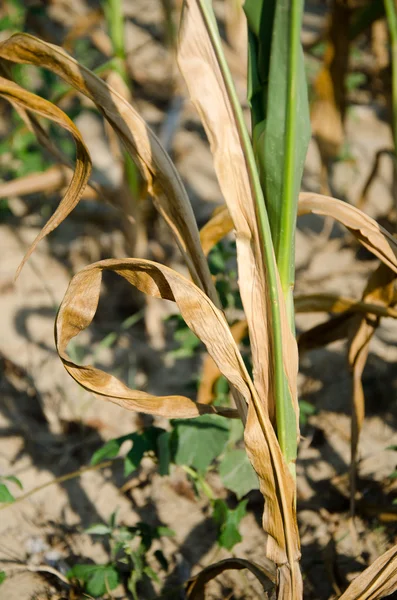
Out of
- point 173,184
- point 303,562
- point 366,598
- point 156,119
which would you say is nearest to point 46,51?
point 173,184

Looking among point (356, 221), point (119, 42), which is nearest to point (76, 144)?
point (356, 221)

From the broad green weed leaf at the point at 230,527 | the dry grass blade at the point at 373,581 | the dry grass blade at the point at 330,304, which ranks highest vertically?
the dry grass blade at the point at 330,304

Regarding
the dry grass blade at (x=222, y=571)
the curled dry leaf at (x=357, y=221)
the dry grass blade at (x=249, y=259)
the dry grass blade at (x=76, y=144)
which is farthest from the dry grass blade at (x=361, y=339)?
the dry grass blade at (x=76, y=144)

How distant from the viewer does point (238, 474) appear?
1368mm

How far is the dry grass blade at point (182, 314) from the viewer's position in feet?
3.23

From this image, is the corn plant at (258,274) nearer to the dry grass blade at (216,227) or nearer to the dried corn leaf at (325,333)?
the dry grass blade at (216,227)

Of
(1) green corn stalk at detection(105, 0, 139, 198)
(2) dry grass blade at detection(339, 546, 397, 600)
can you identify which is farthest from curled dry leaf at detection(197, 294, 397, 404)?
(1) green corn stalk at detection(105, 0, 139, 198)

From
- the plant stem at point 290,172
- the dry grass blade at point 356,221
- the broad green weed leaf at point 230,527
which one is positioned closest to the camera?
the plant stem at point 290,172

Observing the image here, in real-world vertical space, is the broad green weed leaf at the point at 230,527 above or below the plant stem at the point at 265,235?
below

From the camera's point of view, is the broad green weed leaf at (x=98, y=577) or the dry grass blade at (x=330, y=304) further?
the dry grass blade at (x=330, y=304)

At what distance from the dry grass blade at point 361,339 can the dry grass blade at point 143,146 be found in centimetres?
43

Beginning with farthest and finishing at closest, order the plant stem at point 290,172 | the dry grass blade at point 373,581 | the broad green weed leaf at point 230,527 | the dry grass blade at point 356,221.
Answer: the broad green weed leaf at point 230,527 < the dry grass blade at point 356,221 < the dry grass blade at point 373,581 < the plant stem at point 290,172

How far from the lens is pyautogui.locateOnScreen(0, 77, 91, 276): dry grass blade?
106 cm

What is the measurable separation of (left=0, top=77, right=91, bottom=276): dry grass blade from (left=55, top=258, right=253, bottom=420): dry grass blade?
116mm
